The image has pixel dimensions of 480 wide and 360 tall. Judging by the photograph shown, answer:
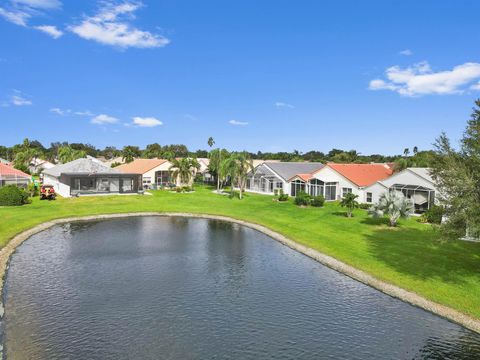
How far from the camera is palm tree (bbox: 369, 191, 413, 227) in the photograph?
39.5m

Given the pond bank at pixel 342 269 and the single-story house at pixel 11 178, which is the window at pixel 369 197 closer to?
the pond bank at pixel 342 269

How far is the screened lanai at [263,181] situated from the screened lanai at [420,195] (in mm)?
25369

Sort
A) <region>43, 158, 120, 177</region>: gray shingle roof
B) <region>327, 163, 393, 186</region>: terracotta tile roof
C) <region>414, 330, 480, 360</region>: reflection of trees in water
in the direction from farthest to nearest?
<region>43, 158, 120, 177</region>: gray shingle roof < <region>327, 163, 393, 186</region>: terracotta tile roof < <region>414, 330, 480, 360</region>: reflection of trees in water

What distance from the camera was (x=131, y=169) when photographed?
Result: 8338 cm

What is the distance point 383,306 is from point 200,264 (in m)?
12.9

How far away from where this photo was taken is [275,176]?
237 ft

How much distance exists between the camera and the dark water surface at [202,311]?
16.5m

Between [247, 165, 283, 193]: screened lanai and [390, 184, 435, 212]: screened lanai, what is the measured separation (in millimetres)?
25369

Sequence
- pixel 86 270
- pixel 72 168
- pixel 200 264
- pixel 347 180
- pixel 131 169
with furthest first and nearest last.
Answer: pixel 131 169 < pixel 72 168 < pixel 347 180 < pixel 200 264 < pixel 86 270

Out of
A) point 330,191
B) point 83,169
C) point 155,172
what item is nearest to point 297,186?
point 330,191

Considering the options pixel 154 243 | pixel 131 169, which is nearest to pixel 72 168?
pixel 131 169

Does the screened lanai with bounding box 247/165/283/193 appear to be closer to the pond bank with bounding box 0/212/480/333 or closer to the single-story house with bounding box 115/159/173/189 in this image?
the single-story house with bounding box 115/159/173/189

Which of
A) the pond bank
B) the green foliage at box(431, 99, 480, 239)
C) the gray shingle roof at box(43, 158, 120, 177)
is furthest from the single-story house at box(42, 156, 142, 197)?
the green foliage at box(431, 99, 480, 239)

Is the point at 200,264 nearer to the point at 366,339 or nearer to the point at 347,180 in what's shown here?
the point at 366,339
